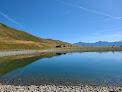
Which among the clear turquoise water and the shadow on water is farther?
the shadow on water

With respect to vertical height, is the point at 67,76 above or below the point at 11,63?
below

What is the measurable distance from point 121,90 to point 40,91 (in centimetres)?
1196

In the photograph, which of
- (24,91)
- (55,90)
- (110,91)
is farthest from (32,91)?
(110,91)

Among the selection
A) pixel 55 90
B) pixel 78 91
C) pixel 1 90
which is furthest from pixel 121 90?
pixel 1 90

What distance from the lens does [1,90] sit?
524 inches

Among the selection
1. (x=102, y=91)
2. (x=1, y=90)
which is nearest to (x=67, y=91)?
(x=102, y=91)

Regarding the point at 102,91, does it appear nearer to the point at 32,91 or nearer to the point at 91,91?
the point at 91,91

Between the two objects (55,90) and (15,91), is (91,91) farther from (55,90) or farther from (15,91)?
(15,91)

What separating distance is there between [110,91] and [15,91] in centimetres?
1389

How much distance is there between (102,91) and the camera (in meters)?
12.9

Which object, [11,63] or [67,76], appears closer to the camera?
[67,76]

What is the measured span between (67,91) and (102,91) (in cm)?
507

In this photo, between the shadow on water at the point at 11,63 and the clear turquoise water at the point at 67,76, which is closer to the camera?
the clear turquoise water at the point at 67,76

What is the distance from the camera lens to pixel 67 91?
12984mm
